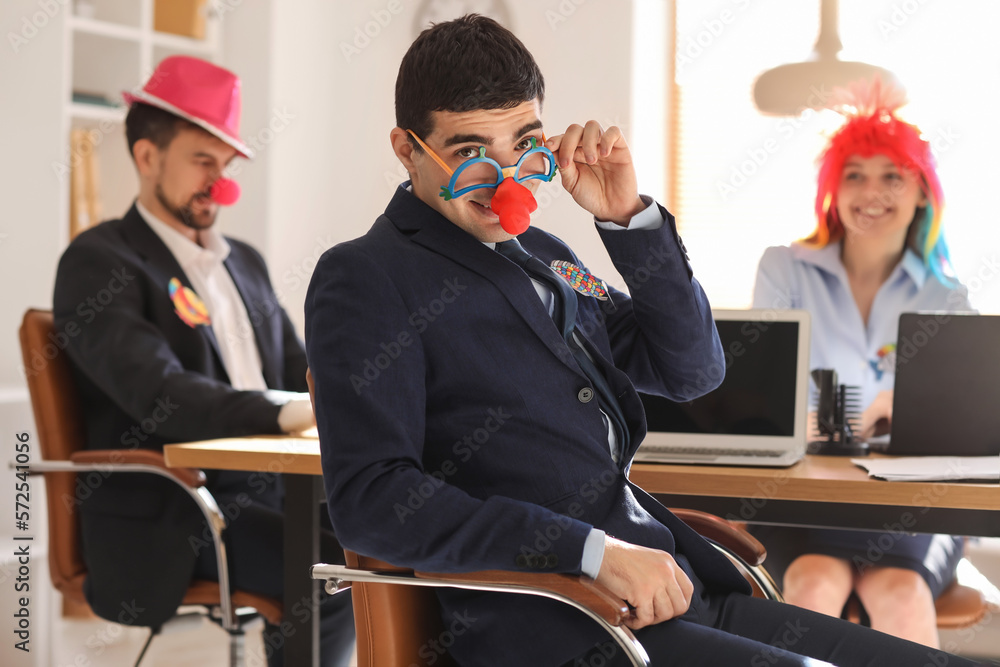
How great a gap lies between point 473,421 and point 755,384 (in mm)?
877

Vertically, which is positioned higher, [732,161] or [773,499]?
[732,161]

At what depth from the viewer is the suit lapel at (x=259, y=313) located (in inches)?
107

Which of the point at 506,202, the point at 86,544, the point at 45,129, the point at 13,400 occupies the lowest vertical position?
the point at 86,544

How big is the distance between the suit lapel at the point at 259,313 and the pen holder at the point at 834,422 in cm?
Answer: 146

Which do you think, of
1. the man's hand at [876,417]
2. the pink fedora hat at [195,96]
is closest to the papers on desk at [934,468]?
the man's hand at [876,417]

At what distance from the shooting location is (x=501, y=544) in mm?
1166

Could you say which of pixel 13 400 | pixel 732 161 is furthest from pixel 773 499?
pixel 732 161

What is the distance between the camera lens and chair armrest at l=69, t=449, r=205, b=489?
79.8 inches

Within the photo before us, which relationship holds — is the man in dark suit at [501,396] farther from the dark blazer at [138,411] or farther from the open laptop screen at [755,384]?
the dark blazer at [138,411]

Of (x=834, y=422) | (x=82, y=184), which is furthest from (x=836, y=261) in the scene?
(x=82, y=184)

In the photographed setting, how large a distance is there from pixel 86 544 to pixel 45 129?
5.41 ft

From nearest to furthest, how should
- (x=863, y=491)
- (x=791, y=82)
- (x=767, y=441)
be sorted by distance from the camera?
(x=863, y=491)
(x=767, y=441)
(x=791, y=82)

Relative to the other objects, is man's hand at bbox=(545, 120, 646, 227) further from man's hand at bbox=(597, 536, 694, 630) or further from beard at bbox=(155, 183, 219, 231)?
beard at bbox=(155, 183, 219, 231)

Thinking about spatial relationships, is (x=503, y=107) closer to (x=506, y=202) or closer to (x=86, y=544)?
(x=506, y=202)
